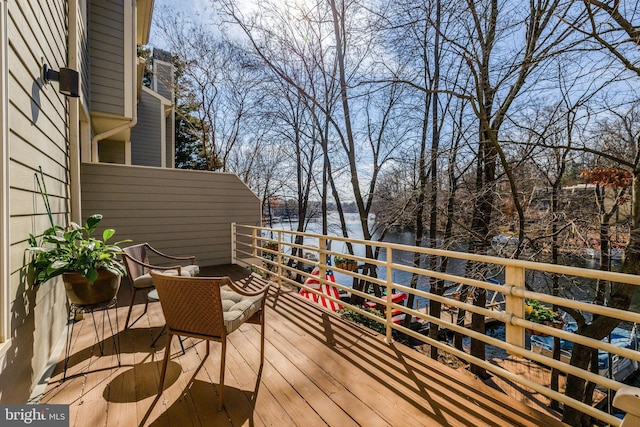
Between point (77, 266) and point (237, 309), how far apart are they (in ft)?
3.75

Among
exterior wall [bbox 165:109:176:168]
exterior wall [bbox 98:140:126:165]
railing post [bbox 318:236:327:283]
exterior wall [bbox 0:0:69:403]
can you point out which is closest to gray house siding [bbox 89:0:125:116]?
exterior wall [bbox 0:0:69:403]

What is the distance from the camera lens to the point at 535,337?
32.2ft

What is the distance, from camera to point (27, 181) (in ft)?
5.92

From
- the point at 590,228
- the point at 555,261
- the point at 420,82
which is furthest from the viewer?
the point at 420,82

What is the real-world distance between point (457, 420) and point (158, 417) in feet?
5.51

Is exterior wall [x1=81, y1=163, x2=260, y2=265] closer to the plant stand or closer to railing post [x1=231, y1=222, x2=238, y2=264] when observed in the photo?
railing post [x1=231, y1=222, x2=238, y2=264]

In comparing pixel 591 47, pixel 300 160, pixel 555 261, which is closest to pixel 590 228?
pixel 555 261

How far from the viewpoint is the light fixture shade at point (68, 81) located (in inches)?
95.6

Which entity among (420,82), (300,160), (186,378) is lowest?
(186,378)

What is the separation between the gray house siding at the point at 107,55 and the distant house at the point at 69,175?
1 centimetres

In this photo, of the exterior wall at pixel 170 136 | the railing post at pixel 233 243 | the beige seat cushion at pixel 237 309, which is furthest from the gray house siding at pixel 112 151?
the beige seat cushion at pixel 237 309

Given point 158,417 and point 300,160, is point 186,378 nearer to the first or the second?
point 158,417

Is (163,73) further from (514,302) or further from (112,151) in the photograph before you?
(514,302)

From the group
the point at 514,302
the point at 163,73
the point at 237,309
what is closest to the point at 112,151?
the point at 163,73
